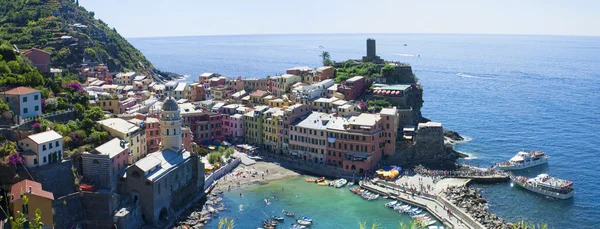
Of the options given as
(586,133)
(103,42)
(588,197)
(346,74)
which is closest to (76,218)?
(588,197)

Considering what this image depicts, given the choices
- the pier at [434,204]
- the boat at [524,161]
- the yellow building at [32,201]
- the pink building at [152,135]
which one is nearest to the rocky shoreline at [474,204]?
the pier at [434,204]

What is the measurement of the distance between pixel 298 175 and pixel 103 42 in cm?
7447

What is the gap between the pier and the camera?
50875 mm

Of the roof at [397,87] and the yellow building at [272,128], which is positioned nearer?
the yellow building at [272,128]

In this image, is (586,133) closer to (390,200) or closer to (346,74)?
(346,74)

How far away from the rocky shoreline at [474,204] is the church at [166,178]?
25267 millimetres

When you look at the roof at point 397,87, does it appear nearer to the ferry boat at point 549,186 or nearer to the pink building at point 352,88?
the pink building at point 352,88

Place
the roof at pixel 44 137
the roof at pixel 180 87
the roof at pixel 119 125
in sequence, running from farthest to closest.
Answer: the roof at pixel 180 87
the roof at pixel 119 125
the roof at pixel 44 137

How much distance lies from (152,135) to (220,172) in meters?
8.47

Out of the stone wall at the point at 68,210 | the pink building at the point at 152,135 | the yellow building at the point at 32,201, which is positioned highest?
the pink building at the point at 152,135

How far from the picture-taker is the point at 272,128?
73.6 meters

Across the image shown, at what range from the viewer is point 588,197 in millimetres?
60250

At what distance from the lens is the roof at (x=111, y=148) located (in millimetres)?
48312

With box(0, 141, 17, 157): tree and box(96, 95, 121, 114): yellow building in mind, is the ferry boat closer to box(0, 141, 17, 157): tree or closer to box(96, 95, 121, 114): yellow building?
box(96, 95, 121, 114): yellow building
